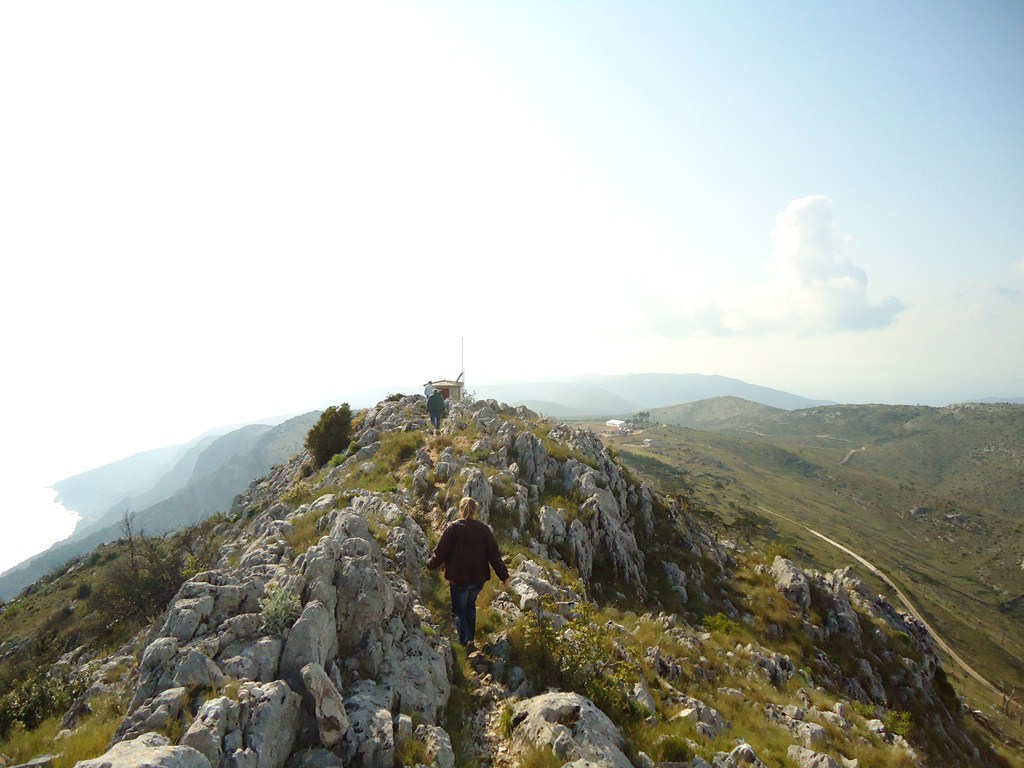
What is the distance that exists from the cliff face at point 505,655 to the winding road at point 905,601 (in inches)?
2927

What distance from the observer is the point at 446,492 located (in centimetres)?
2052

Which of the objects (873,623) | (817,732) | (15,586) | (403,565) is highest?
(403,565)

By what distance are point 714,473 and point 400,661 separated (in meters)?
192

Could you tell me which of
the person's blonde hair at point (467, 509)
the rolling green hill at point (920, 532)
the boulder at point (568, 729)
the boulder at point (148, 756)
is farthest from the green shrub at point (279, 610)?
the rolling green hill at point (920, 532)

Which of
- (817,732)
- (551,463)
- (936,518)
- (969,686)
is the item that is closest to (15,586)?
(551,463)

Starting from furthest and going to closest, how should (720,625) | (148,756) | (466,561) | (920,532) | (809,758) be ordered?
(920,532) < (720,625) < (466,561) < (809,758) < (148,756)

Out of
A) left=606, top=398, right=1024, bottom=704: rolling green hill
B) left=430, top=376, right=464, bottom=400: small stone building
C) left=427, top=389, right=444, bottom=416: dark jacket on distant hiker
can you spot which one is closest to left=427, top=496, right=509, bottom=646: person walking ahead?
left=427, top=389, right=444, bottom=416: dark jacket on distant hiker

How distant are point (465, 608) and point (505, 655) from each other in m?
1.51

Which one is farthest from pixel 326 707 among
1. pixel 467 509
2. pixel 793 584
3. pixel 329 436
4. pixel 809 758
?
pixel 329 436

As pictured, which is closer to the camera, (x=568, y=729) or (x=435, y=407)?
(x=568, y=729)

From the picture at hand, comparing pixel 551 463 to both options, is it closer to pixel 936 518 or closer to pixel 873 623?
pixel 873 623

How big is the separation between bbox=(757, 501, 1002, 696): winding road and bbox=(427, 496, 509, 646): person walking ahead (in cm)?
9538

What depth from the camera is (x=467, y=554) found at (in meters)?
11.0

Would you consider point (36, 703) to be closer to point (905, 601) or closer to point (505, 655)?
point (505, 655)
